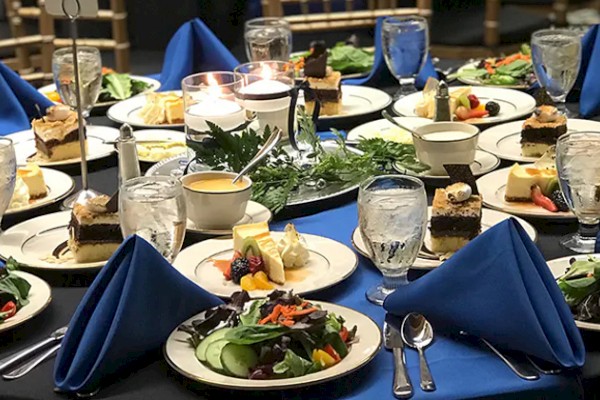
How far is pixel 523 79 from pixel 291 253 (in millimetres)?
1478

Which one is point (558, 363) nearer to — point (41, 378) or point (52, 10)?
point (41, 378)

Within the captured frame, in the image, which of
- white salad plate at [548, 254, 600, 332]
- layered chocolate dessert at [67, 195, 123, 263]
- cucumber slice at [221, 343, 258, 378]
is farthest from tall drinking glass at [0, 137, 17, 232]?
white salad plate at [548, 254, 600, 332]

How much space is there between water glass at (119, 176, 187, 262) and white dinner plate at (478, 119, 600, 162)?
35.6 inches

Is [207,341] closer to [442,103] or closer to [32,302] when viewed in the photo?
[32,302]

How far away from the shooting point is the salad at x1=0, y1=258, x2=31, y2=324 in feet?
5.40

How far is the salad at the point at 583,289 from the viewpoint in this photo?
1571 mm

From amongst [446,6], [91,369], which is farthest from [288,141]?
[446,6]

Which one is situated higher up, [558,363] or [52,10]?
[52,10]

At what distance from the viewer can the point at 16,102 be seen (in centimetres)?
284

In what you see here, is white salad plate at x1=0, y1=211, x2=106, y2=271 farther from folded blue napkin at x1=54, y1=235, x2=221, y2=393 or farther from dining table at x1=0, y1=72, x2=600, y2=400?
folded blue napkin at x1=54, y1=235, x2=221, y2=393

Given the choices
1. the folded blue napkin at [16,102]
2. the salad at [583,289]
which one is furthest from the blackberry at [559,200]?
the folded blue napkin at [16,102]

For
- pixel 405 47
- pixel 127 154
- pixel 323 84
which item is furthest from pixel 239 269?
pixel 405 47

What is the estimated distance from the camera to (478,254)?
5.13 ft

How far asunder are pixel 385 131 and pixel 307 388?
4.09 feet
